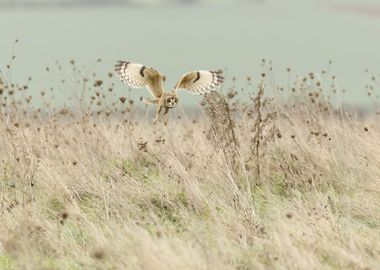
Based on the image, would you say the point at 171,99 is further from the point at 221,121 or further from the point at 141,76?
the point at 221,121

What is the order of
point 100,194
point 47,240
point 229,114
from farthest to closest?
point 229,114 → point 100,194 → point 47,240

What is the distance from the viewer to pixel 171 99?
22.4ft

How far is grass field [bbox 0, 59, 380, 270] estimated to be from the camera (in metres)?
5.93

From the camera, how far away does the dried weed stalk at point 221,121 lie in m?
8.20

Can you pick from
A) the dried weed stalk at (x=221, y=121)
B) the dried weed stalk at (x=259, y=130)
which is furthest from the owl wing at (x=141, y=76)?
the dried weed stalk at (x=259, y=130)

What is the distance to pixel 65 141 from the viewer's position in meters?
10.0

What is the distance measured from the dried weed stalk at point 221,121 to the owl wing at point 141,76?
1253 millimetres

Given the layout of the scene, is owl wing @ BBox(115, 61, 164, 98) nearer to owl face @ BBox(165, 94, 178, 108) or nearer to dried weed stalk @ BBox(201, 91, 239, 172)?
owl face @ BBox(165, 94, 178, 108)

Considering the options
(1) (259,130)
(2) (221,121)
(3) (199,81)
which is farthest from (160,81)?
(1) (259,130)

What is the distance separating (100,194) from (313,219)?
228 cm

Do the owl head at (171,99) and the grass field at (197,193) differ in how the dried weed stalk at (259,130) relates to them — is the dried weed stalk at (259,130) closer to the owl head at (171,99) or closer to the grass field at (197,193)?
the grass field at (197,193)

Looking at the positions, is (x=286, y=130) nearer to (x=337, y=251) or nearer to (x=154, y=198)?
(x=154, y=198)

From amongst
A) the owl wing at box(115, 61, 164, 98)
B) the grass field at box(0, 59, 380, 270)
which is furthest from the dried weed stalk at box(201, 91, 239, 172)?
the owl wing at box(115, 61, 164, 98)

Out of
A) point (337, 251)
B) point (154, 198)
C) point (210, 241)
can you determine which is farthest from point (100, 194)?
point (337, 251)
